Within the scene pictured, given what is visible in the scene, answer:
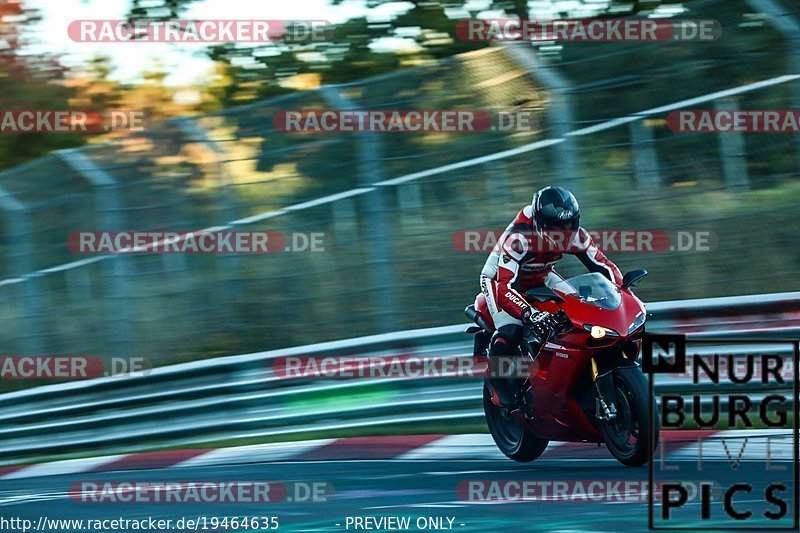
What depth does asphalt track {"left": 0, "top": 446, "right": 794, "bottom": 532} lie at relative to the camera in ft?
16.9

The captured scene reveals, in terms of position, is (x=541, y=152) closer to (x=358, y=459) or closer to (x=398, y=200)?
(x=398, y=200)

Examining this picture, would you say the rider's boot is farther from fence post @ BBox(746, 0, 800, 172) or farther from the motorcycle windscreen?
fence post @ BBox(746, 0, 800, 172)

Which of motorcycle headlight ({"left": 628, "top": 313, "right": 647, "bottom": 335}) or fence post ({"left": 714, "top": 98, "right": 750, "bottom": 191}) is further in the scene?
fence post ({"left": 714, "top": 98, "right": 750, "bottom": 191})

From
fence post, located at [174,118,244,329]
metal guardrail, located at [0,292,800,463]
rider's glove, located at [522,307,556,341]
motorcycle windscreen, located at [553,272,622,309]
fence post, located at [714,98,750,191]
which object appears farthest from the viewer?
fence post, located at [174,118,244,329]

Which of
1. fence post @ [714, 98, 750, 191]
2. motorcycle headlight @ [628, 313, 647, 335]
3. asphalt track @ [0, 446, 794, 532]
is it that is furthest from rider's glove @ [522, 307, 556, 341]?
fence post @ [714, 98, 750, 191]

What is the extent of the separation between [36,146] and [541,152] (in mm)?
10000

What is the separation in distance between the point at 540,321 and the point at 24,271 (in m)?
5.58

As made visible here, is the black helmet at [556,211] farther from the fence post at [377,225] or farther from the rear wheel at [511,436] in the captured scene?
the fence post at [377,225]

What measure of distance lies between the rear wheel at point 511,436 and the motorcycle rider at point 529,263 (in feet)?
0.71

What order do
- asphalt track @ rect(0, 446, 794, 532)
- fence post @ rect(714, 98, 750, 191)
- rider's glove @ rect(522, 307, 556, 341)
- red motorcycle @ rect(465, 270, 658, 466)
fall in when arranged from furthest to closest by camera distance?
fence post @ rect(714, 98, 750, 191) → rider's glove @ rect(522, 307, 556, 341) → red motorcycle @ rect(465, 270, 658, 466) → asphalt track @ rect(0, 446, 794, 532)

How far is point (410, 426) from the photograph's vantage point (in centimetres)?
759

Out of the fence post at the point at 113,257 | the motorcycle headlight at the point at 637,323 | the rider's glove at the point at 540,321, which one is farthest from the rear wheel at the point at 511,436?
the fence post at the point at 113,257

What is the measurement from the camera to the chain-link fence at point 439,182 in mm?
7566

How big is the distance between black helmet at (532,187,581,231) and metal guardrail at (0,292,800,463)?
4.82 feet
